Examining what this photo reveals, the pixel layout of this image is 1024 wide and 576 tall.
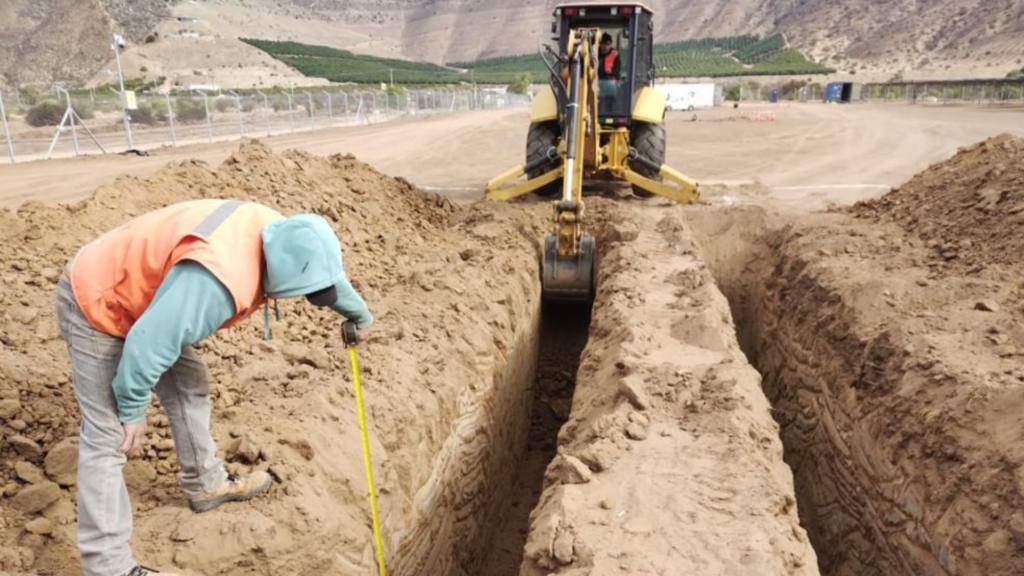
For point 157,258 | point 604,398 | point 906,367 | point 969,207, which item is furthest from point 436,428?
point 969,207

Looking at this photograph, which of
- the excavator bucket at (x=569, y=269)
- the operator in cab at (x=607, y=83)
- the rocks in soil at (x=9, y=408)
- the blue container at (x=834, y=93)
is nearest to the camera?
the rocks in soil at (x=9, y=408)

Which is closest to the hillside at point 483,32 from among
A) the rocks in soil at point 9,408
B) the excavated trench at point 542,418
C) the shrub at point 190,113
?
the shrub at point 190,113

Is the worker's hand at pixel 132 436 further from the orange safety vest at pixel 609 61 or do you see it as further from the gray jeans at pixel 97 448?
the orange safety vest at pixel 609 61

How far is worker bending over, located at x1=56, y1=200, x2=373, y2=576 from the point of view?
2.70 m

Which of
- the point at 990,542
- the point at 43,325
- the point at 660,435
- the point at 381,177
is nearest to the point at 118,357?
the point at 43,325

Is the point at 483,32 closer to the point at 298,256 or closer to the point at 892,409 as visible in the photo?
the point at 892,409

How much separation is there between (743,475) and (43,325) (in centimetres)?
441

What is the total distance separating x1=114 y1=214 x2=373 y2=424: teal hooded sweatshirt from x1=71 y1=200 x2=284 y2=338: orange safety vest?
0.06m

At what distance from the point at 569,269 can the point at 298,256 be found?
16.5 ft

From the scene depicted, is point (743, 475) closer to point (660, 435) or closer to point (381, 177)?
point (660, 435)

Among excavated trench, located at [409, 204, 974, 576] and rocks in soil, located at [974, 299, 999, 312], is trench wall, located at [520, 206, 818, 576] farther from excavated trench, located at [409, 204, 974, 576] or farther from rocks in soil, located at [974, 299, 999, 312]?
rocks in soil, located at [974, 299, 999, 312]

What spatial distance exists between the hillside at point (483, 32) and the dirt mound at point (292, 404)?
55.6 m

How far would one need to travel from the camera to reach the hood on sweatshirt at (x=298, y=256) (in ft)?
9.15

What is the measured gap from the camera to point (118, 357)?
297 cm
